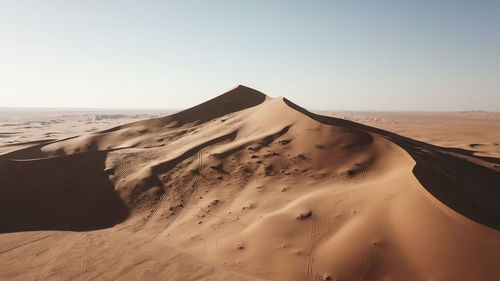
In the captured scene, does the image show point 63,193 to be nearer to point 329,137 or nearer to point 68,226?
point 68,226

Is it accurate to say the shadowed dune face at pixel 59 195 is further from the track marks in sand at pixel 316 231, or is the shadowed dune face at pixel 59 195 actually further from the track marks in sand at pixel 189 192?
the track marks in sand at pixel 316 231

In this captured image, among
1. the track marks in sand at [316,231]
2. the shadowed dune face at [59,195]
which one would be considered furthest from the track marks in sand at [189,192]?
the track marks in sand at [316,231]

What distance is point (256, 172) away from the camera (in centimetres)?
1006

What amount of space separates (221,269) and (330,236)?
7.96 feet

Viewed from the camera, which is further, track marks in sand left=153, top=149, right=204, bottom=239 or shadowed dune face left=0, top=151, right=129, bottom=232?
shadowed dune face left=0, top=151, right=129, bottom=232

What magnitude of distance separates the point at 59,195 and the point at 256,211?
7.43 m

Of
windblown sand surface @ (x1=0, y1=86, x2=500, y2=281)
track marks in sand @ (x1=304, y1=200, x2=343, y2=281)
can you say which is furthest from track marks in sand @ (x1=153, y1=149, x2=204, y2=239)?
track marks in sand @ (x1=304, y1=200, x2=343, y2=281)

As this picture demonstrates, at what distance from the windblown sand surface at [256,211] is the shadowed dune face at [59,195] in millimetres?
44

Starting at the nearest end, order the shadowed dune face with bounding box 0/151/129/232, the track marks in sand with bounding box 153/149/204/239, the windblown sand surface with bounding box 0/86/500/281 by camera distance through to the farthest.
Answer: the windblown sand surface with bounding box 0/86/500/281, the track marks in sand with bounding box 153/149/204/239, the shadowed dune face with bounding box 0/151/129/232

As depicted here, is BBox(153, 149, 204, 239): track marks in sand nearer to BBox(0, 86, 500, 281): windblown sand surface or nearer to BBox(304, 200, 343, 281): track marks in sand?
BBox(0, 86, 500, 281): windblown sand surface

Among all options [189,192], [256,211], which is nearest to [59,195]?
[189,192]

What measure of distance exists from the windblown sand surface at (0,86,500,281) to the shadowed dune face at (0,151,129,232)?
4 cm

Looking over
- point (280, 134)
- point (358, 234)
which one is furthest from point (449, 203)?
point (280, 134)

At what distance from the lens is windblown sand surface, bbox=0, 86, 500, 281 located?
18.7ft
